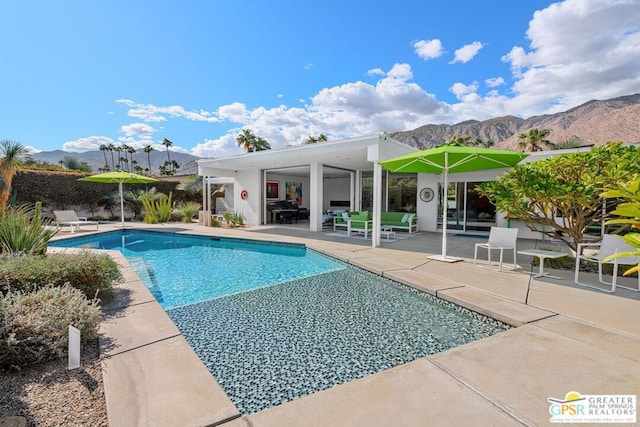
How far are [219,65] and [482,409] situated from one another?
15257 millimetres

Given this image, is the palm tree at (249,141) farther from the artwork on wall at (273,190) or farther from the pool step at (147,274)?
the pool step at (147,274)

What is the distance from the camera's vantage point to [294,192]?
1916cm

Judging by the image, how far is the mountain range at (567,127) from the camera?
115 feet

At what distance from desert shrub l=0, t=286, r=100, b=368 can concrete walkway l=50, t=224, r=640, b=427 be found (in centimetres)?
32

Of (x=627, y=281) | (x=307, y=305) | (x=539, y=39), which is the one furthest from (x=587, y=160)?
(x=539, y=39)

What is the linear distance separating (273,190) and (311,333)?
1457cm

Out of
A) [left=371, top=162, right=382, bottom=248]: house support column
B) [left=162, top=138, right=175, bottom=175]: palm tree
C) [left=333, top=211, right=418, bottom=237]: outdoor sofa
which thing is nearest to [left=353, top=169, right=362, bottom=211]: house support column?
[left=333, top=211, right=418, bottom=237]: outdoor sofa

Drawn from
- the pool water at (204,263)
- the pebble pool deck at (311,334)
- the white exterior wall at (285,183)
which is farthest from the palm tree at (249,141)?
the pebble pool deck at (311,334)

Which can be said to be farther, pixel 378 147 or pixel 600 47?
pixel 600 47

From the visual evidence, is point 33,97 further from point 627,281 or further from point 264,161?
point 627,281

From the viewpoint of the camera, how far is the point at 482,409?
2033 mm

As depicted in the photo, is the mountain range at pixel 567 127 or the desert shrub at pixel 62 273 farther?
the mountain range at pixel 567 127

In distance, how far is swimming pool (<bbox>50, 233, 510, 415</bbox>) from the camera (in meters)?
2.76

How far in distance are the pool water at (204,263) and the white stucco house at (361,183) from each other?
2.82 metres
